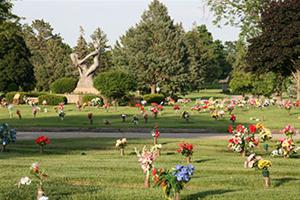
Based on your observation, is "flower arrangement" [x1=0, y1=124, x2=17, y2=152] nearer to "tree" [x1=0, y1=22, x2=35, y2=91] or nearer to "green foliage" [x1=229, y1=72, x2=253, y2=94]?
"tree" [x1=0, y1=22, x2=35, y2=91]

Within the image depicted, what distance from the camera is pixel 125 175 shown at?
13062 mm

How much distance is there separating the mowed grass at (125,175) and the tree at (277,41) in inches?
1045

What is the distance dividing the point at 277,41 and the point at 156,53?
27.9 m

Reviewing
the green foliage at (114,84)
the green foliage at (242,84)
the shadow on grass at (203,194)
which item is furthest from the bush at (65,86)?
the shadow on grass at (203,194)

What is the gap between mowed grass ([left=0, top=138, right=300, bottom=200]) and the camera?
10914mm

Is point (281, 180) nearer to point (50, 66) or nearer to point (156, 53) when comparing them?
point (156, 53)

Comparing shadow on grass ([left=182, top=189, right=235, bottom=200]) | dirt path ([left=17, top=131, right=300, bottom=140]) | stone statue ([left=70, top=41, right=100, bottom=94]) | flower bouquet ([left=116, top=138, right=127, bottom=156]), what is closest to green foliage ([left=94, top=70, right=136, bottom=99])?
stone statue ([left=70, top=41, right=100, bottom=94])

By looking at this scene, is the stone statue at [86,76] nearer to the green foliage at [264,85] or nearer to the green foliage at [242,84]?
the green foliage at [264,85]

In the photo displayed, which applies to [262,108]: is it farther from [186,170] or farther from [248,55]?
[186,170]

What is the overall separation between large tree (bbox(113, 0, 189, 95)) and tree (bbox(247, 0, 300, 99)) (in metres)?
22.7

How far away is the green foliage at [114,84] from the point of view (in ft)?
167

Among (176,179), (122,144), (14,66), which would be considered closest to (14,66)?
(14,66)

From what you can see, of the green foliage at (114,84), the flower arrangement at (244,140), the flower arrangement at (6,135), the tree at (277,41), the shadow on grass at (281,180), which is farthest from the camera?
the green foliage at (114,84)

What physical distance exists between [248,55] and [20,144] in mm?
29297
